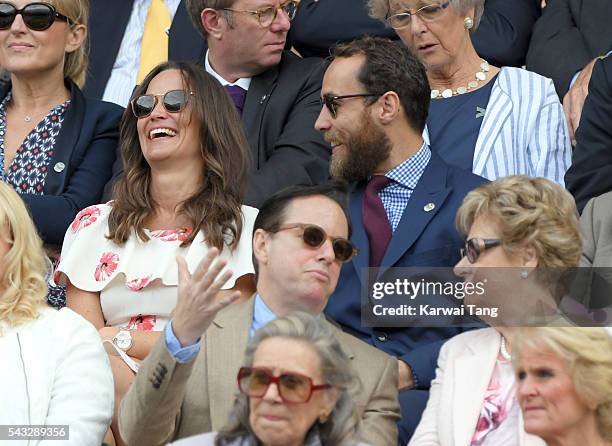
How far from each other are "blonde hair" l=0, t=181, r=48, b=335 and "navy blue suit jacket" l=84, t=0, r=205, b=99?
238 centimetres

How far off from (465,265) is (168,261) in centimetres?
115

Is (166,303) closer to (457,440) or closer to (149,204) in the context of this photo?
(149,204)

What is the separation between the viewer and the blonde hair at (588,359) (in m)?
3.93

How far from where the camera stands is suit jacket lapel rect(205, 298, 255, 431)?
4547 millimetres

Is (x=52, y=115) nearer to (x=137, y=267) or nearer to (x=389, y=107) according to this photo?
(x=137, y=267)

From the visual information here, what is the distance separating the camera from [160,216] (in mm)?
5547

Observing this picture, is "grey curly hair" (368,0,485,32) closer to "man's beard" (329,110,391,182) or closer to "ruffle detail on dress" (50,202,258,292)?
"man's beard" (329,110,391,182)

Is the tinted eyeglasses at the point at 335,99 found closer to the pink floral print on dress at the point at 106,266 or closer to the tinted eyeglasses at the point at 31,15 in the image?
the pink floral print on dress at the point at 106,266

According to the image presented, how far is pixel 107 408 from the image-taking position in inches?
181

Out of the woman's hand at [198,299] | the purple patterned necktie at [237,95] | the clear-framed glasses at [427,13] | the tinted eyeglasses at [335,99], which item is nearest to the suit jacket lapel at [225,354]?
the woman's hand at [198,299]

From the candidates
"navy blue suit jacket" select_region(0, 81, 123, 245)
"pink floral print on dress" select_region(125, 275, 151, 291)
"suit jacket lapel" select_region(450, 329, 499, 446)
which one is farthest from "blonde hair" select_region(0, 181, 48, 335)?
"suit jacket lapel" select_region(450, 329, 499, 446)

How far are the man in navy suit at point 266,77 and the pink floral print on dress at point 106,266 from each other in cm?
66

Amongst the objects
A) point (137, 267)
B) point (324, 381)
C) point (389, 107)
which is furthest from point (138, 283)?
point (324, 381)

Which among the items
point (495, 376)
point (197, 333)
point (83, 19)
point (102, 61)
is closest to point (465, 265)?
point (495, 376)
